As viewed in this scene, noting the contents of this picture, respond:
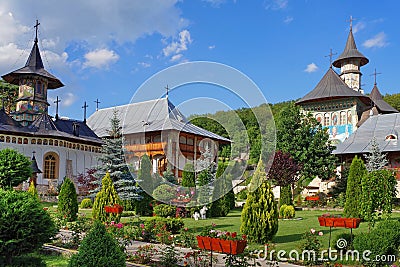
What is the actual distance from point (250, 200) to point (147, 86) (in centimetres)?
340

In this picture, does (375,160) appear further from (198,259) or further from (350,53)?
(350,53)

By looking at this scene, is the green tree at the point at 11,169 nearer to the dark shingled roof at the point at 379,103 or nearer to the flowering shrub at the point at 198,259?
the flowering shrub at the point at 198,259

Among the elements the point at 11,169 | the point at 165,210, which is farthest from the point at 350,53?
the point at 11,169

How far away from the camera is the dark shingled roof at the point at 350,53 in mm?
40272

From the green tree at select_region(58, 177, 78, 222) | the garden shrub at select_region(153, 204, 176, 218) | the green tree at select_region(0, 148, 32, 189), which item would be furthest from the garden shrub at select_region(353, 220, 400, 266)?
the green tree at select_region(0, 148, 32, 189)

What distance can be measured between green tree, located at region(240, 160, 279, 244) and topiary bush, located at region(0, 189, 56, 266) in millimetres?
4117

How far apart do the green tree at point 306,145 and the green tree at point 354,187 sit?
990cm

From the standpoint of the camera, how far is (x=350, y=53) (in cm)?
4078

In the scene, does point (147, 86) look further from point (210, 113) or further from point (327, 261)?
point (327, 261)

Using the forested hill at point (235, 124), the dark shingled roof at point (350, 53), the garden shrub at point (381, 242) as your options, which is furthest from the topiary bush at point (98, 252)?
the dark shingled roof at point (350, 53)

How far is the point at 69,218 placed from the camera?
44.3ft

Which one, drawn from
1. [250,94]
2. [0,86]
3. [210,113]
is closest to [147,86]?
[210,113]

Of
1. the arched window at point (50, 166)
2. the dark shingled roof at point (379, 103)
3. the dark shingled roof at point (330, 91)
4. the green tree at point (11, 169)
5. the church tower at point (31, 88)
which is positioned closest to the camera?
the green tree at point (11, 169)

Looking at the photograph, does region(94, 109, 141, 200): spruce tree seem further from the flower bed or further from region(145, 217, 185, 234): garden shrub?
the flower bed
